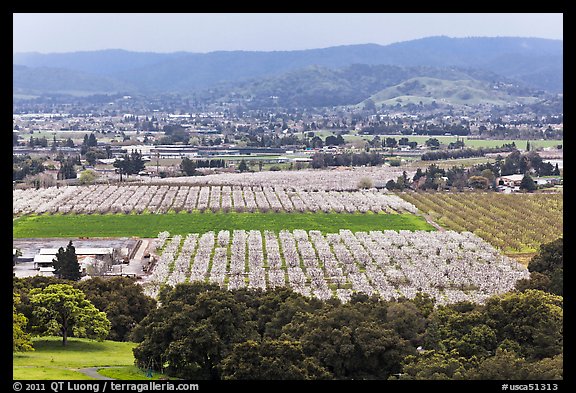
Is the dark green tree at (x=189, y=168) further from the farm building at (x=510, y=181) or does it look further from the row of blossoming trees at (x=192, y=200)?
the farm building at (x=510, y=181)

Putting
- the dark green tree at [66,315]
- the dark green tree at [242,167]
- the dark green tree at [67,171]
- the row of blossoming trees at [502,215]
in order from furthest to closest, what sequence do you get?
1. the dark green tree at [242,167]
2. the dark green tree at [67,171]
3. the row of blossoming trees at [502,215]
4. the dark green tree at [66,315]

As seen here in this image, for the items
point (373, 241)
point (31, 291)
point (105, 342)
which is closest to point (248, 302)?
point (105, 342)

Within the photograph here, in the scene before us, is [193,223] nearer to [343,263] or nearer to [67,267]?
[343,263]

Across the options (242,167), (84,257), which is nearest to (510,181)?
(242,167)

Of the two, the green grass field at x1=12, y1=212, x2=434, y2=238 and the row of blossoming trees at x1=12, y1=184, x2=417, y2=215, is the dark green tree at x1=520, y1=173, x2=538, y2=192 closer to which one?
the row of blossoming trees at x1=12, y1=184, x2=417, y2=215

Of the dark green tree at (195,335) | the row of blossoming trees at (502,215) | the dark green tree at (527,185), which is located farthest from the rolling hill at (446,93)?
the dark green tree at (195,335)
